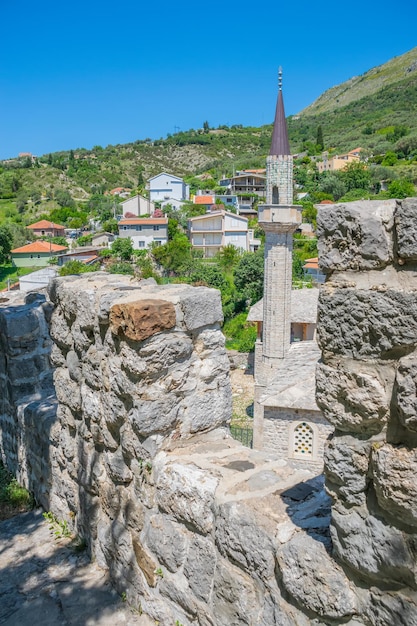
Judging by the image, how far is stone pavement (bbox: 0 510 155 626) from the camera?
2393mm

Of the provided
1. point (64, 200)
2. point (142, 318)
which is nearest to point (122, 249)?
A: point (64, 200)

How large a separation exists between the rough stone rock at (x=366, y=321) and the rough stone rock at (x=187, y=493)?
0.90m

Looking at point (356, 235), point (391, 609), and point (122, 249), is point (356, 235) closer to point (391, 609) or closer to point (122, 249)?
point (391, 609)

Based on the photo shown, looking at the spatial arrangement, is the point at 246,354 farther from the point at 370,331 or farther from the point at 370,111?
the point at 370,111

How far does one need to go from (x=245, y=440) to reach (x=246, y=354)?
32.6 ft

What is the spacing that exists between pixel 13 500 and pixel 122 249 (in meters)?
36.7

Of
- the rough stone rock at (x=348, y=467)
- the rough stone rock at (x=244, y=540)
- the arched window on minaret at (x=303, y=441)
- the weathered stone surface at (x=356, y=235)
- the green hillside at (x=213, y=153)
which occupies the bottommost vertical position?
the arched window on minaret at (x=303, y=441)

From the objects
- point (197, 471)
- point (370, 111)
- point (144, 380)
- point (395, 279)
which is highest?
point (370, 111)

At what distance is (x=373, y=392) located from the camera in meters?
1.44

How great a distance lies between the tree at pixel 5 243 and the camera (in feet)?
132

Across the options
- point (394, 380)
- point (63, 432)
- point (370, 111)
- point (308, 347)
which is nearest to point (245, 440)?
point (308, 347)

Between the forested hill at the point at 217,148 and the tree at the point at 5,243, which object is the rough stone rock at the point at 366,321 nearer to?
the tree at the point at 5,243

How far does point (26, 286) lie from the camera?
97.2 ft

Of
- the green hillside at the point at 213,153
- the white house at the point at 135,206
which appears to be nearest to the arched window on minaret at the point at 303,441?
the green hillside at the point at 213,153
